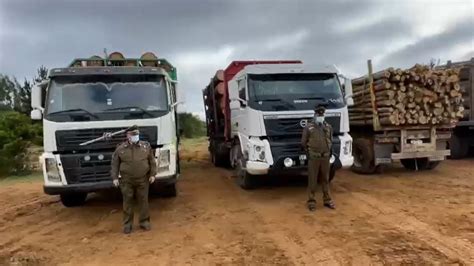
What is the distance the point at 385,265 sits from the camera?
554 cm

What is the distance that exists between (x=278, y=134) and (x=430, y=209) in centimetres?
308

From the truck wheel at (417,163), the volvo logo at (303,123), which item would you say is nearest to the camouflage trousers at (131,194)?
the volvo logo at (303,123)

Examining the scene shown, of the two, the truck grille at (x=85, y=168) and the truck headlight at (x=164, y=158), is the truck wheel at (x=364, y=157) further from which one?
the truck grille at (x=85, y=168)

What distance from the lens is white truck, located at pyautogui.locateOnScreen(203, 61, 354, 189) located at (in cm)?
933

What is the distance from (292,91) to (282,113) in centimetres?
59

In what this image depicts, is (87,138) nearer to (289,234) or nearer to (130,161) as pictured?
(130,161)

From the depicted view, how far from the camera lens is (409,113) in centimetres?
1155

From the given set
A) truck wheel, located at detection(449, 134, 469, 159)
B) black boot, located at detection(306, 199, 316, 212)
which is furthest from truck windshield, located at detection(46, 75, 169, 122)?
truck wheel, located at detection(449, 134, 469, 159)

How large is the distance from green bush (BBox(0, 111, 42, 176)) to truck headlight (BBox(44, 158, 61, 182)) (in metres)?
7.80

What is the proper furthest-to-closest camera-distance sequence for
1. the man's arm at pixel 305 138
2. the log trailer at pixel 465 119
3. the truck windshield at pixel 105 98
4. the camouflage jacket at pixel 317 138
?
the log trailer at pixel 465 119
the man's arm at pixel 305 138
the camouflage jacket at pixel 317 138
the truck windshield at pixel 105 98

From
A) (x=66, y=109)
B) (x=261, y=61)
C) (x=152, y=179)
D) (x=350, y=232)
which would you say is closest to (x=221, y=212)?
(x=152, y=179)

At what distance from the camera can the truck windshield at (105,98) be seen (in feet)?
26.7

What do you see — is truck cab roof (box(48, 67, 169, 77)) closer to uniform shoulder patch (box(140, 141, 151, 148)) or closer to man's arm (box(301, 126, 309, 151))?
uniform shoulder patch (box(140, 141, 151, 148))

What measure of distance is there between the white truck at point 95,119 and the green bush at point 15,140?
753 cm
